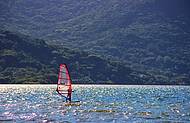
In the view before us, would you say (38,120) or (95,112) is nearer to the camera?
(38,120)

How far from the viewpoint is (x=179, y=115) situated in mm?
78750

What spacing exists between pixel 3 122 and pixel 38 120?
5399mm

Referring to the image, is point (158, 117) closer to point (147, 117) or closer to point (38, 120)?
point (147, 117)

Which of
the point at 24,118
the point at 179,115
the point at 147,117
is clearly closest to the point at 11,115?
the point at 24,118

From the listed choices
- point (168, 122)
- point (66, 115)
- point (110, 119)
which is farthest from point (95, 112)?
point (168, 122)

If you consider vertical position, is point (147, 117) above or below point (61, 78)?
below

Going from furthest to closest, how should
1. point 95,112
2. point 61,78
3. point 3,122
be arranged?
1. point 61,78
2. point 95,112
3. point 3,122

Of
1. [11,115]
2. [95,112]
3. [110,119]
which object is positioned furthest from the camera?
[95,112]

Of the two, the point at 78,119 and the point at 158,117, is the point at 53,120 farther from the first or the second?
the point at 158,117

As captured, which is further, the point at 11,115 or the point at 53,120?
the point at 11,115

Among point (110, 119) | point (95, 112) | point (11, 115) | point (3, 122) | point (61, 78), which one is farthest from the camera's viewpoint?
point (61, 78)

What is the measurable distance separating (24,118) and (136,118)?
56.1 feet

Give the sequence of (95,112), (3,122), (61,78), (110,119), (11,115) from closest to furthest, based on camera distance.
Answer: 1. (3,122)
2. (110,119)
3. (11,115)
4. (95,112)
5. (61,78)

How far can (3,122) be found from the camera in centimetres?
6538
